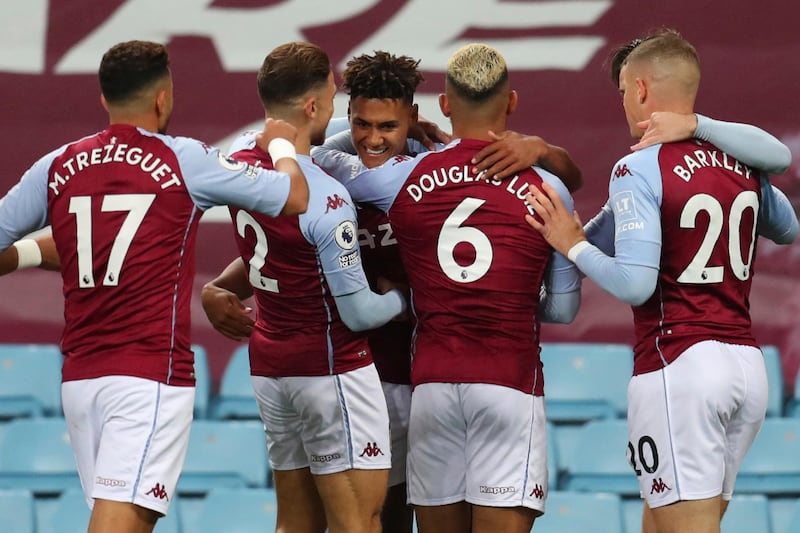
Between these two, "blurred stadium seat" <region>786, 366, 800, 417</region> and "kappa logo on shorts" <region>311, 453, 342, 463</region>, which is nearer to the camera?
"kappa logo on shorts" <region>311, 453, 342, 463</region>

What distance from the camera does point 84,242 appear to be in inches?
159

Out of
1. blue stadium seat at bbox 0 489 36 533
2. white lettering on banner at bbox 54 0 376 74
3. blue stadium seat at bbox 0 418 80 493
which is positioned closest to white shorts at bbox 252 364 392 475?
blue stadium seat at bbox 0 489 36 533

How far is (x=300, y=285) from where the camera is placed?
14.7 ft

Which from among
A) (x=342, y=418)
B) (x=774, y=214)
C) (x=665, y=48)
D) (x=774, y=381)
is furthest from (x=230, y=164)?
(x=774, y=381)

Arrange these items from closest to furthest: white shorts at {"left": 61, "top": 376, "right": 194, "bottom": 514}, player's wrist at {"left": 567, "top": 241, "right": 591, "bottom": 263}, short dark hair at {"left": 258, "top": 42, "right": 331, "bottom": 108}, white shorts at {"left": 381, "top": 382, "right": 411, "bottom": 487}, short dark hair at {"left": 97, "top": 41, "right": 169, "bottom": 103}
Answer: white shorts at {"left": 61, "top": 376, "right": 194, "bottom": 514} < short dark hair at {"left": 97, "top": 41, "right": 169, "bottom": 103} < player's wrist at {"left": 567, "top": 241, "right": 591, "bottom": 263} < short dark hair at {"left": 258, "top": 42, "right": 331, "bottom": 108} < white shorts at {"left": 381, "top": 382, "right": 411, "bottom": 487}

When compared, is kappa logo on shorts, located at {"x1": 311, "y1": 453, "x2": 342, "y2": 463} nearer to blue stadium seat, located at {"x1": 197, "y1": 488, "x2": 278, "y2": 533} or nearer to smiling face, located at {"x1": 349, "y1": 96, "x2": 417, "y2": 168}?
smiling face, located at {"x1": 349, "y1": 96, "x2": 417, "y2": 168}

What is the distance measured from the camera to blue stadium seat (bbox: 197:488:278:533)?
20.7 ft

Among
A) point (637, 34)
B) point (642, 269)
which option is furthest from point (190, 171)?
point (637, 34)

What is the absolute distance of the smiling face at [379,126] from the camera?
4609 mm

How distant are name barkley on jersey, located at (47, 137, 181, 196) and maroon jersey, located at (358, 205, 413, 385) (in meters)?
0.93

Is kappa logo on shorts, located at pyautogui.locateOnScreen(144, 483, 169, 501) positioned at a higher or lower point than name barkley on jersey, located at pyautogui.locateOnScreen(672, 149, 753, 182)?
lower

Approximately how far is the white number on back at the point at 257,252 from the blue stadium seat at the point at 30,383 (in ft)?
10.8

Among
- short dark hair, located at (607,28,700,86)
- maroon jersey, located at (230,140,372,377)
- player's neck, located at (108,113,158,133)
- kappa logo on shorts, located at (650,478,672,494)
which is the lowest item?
kappa logo on shorts, located at (650,478,672,494)

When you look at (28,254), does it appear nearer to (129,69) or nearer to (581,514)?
(129,69)
